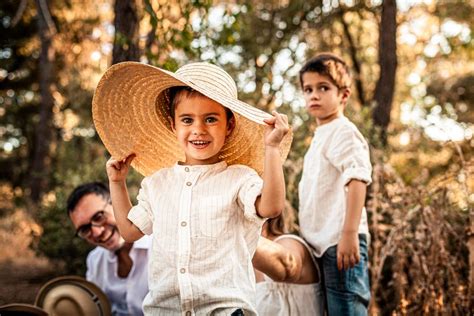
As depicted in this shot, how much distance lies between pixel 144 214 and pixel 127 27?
2861mm

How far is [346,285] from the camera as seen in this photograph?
3.17 m

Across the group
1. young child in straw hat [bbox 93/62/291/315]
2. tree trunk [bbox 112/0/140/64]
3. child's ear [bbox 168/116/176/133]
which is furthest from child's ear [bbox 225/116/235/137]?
tree trunk [bbox 112/0/140/64]

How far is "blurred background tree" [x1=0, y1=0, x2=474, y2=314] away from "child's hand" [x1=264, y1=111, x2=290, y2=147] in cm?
165

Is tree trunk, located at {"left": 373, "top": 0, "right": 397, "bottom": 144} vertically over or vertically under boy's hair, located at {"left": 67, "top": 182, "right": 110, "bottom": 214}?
over

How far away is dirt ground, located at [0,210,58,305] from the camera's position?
19.2ft

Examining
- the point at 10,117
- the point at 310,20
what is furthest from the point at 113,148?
the point at 10,117

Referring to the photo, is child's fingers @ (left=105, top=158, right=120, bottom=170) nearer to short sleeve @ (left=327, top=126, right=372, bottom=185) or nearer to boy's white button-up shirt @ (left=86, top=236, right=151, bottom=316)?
short sleeve @ (left=327, top=126, right=372, bottom=185)

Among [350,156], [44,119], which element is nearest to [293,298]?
[350,156]

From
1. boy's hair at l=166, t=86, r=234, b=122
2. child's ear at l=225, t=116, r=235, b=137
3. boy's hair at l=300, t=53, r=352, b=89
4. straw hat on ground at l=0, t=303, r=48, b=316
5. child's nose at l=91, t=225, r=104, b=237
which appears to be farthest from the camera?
child's nose at l=91, t=225, r=104, b=237

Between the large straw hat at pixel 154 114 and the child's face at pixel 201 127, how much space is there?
68 mm

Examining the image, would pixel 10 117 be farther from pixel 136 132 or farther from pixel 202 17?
pixel 136 132

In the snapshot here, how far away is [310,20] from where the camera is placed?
10.8 metres

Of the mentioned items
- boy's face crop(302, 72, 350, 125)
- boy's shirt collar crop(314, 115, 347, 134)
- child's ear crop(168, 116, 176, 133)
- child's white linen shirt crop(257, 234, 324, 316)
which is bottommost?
child's white linen shirt crop(257, 234, 324, 316)

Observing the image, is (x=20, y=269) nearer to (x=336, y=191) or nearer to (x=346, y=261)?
(x=336, y=191)
